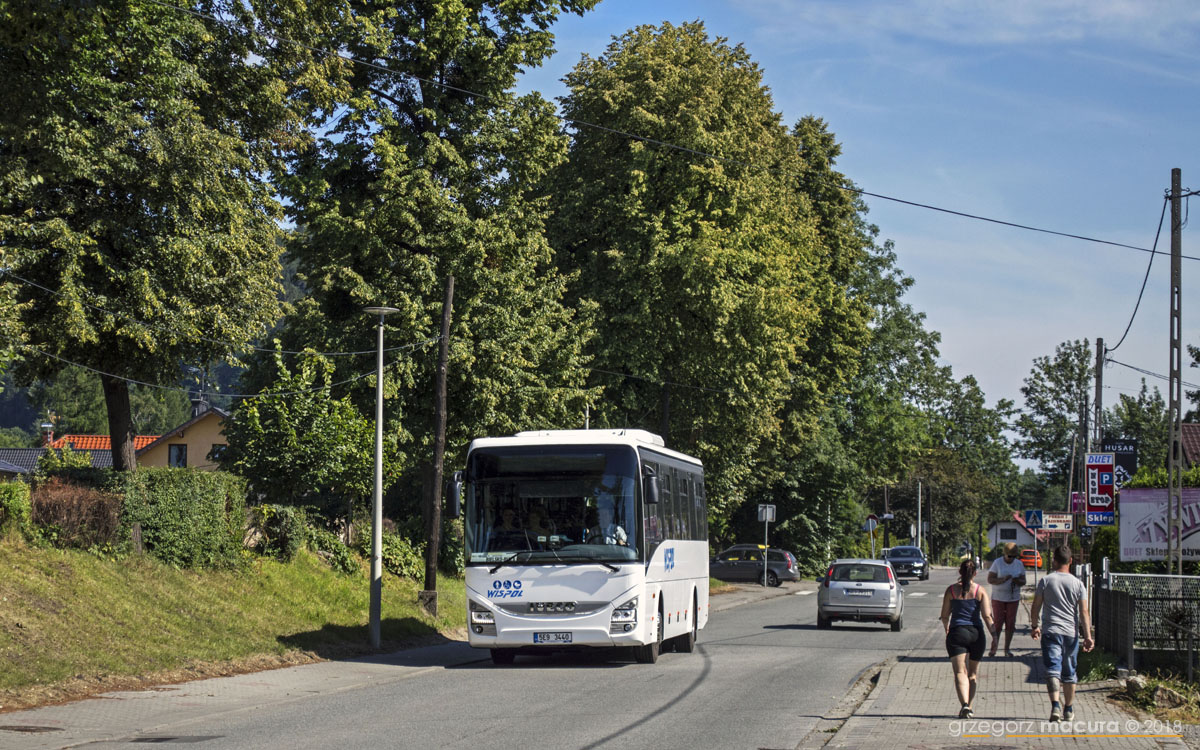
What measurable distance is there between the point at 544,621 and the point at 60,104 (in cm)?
1202

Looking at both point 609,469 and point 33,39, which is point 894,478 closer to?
point 609,469

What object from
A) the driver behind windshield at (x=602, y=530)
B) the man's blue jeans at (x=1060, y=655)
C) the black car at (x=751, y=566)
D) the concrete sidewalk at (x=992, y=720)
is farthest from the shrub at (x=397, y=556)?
the black car at (x=751, y=566)

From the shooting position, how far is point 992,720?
12.7m

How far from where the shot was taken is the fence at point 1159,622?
14.8 m

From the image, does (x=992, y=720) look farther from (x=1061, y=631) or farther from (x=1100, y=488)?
(x=1100, y=488)

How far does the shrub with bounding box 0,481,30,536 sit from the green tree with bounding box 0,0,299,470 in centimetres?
374

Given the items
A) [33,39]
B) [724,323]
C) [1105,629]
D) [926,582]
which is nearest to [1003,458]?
[926,582]

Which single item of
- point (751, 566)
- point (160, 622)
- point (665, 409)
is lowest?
point (751, 566)

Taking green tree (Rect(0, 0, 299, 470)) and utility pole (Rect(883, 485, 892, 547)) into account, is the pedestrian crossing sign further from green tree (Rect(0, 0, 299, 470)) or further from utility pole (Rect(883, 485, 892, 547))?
utility pole (Rect(883, 485, 892, 547))

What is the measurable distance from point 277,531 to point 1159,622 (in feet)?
56.9

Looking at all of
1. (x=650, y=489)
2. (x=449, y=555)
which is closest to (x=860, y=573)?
(x=449, y=555)

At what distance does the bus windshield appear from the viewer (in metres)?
18.5

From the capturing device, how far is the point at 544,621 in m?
18.2

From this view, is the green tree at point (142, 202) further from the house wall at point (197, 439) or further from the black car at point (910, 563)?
the house wall at point (197, 439)
